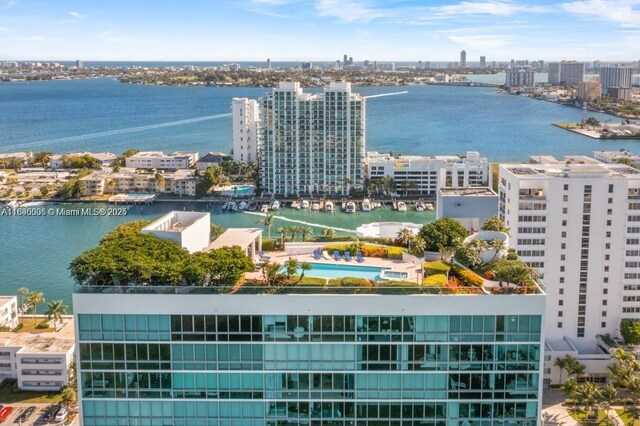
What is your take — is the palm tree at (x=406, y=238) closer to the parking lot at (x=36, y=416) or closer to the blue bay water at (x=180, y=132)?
the parking lot at (x=36, y=416)

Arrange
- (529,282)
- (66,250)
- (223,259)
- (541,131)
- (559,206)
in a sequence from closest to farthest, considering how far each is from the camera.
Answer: (529,282) → (223,259) → (559,206) → (66,250) → (541,131)

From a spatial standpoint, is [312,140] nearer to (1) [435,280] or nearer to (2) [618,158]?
(2) [618,158]

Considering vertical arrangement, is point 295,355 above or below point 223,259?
below

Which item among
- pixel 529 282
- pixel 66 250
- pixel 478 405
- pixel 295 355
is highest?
pixel 529 282

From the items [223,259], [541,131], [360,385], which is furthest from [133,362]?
[541,131]

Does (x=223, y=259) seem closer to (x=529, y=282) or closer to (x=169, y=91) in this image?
(x=529, y=282)

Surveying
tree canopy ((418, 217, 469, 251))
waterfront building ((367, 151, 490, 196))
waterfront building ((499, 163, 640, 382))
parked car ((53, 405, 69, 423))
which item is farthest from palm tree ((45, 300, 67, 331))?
waterfront building ((367, 151, 490, 196))
